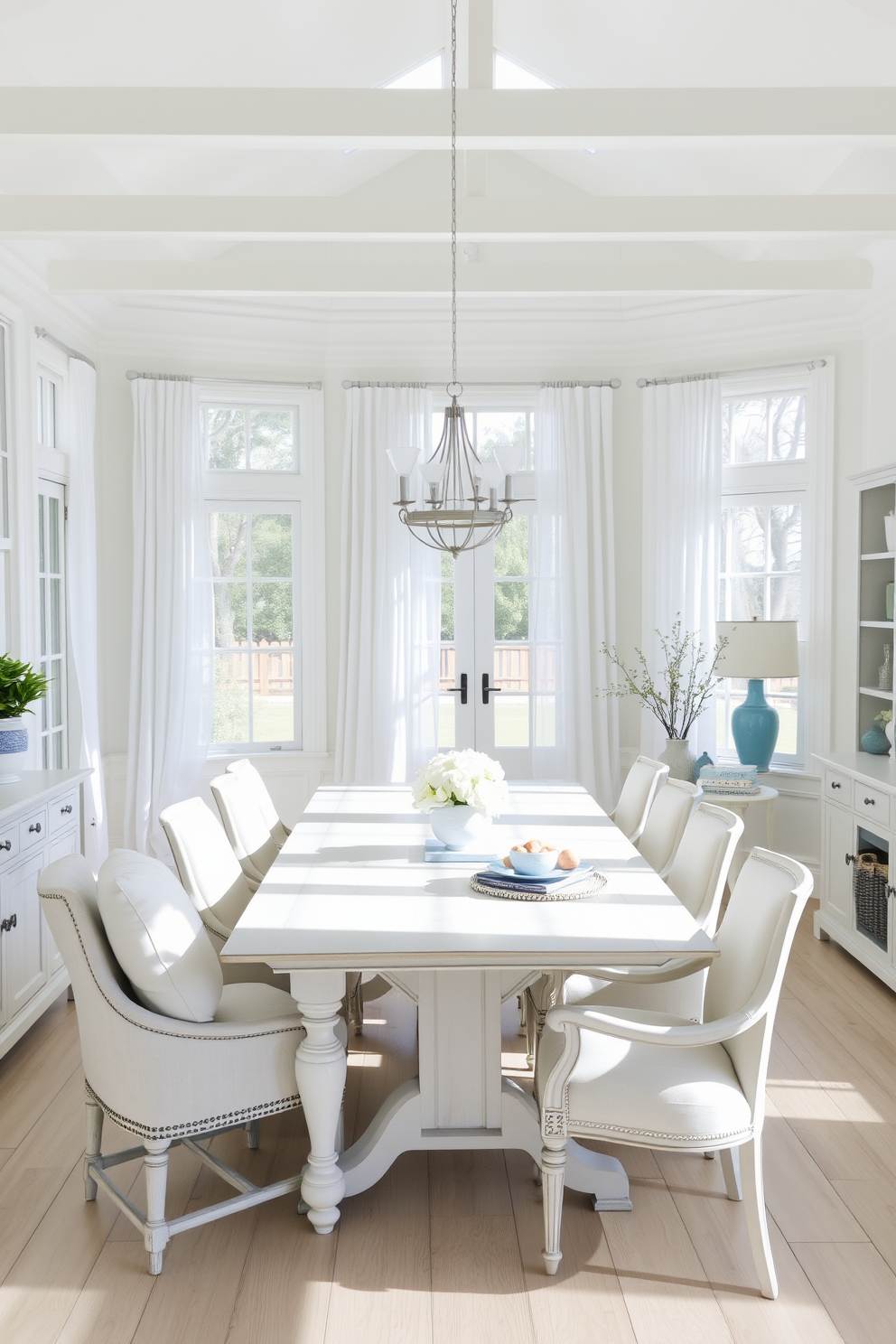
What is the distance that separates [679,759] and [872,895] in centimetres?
135

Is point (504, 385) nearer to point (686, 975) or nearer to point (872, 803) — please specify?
point (872, 803)

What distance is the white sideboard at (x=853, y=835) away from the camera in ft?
13.2

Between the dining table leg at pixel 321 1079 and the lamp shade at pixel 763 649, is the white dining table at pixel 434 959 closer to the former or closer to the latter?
the dining table leg at pixel 321 1079

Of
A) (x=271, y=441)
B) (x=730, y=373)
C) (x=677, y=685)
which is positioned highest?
(x=730, y=373)

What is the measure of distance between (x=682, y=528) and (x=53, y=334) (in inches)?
134

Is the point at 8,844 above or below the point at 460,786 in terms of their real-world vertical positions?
below

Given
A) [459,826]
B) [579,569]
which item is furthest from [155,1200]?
[579,569]

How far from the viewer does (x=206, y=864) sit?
10.2 feet

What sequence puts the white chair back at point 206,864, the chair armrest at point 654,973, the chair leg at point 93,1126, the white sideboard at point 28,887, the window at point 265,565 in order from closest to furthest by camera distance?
the chair leg at point 93,1126
the chair armrest at point 654,973
the white chair back at point 206,864
the white sideboard at point 28,887
the window at point 265,565

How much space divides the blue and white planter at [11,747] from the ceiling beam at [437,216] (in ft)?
6.07

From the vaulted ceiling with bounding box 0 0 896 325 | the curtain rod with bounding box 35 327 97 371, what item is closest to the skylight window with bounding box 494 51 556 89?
the vaulted ceiling with bounding box 0 0 896 325

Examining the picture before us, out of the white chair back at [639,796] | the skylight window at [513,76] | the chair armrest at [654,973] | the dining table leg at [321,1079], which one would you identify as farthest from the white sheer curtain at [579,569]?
the dining table leg at [321,1079]

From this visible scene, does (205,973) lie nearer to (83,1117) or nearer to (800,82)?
(83,1117)

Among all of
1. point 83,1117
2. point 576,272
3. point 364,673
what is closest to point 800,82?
point 576,272
